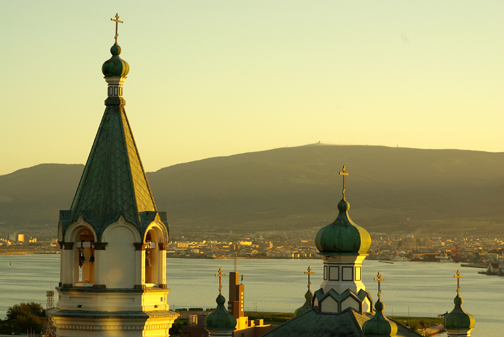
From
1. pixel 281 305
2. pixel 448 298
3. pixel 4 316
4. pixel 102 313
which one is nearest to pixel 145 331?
pixel 102 313

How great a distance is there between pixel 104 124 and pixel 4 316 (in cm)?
6547

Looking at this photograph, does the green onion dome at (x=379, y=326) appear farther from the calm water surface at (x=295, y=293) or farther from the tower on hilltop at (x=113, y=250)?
the calm water surface at (x=295, y=293)

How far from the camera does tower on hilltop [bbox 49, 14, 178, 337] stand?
536 inches

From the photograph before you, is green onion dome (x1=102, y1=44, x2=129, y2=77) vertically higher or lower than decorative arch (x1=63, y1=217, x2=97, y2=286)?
higher

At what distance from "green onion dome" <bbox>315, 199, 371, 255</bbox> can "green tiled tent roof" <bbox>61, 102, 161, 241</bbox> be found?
4.13 metres

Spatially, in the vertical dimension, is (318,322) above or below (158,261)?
below

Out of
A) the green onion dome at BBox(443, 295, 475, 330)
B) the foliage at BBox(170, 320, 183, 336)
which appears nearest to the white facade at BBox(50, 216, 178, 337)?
the green onion dome at BBox(443, 295, 475, 330)

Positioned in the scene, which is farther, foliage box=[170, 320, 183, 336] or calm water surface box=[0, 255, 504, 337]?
calm water surface box=[0, 255, 504, 337]

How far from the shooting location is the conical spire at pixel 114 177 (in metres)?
13.9

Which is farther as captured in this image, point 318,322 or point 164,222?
point 318,322

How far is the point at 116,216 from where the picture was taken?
45.2ft

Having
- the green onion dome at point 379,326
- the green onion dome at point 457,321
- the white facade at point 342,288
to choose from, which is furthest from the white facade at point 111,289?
the green onion dome at point 457,321

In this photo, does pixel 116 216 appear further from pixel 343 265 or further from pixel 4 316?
pixel 4 316

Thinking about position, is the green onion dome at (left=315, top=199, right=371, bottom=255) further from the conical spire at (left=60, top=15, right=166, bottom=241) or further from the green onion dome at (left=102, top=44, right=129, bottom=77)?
the green onion dome at (left=102, top=44, right=129, bottom=77)
